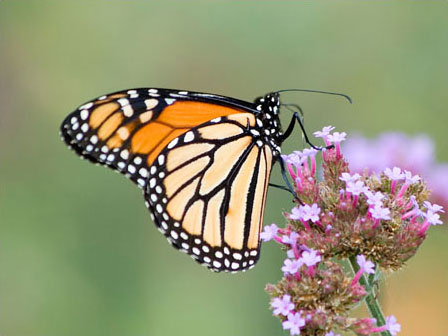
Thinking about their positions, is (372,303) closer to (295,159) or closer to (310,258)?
(310,258)

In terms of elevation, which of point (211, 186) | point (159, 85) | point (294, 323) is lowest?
point (294, 323)

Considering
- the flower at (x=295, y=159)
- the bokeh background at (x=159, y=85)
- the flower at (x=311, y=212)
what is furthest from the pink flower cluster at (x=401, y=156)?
the flower at (x=311, y=212)

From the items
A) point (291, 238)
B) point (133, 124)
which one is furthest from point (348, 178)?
point (133, 124)

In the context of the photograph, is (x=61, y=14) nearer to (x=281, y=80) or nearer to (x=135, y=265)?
(x=281, y=80)

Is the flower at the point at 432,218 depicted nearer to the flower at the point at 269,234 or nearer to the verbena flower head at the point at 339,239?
the verbena flower head at the point at 339,239

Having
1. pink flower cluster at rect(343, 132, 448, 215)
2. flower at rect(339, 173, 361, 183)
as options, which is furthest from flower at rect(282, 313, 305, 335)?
pink flower cluster at rect(343, 132, 448, 215)
